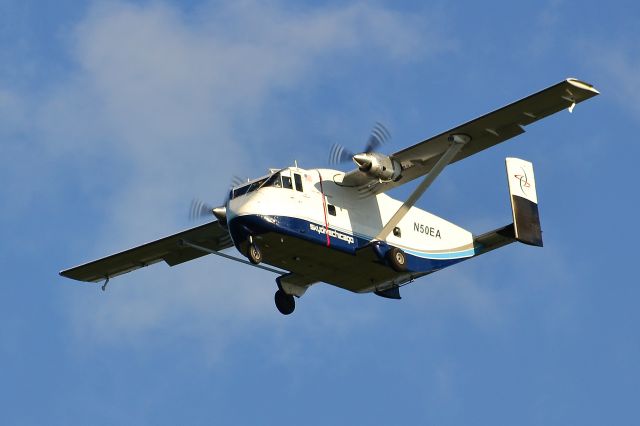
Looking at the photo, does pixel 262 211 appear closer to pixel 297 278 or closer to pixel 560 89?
pixel 297 278

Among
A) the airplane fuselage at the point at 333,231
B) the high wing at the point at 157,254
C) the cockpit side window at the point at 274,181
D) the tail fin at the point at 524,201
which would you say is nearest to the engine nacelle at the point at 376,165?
the airplane fuselage at the point at 333,231

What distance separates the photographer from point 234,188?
38.8m

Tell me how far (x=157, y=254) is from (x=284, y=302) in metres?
4.93

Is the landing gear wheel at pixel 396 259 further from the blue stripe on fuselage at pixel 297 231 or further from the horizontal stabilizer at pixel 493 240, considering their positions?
the horizontal stabilizer at pixel 493 240

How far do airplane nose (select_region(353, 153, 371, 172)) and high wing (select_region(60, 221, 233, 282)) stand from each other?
519 cm

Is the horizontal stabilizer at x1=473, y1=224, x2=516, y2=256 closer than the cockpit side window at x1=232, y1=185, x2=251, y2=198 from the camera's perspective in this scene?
No

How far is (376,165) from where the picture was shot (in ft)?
130

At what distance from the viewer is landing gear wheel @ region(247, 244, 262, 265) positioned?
37750 millimetres

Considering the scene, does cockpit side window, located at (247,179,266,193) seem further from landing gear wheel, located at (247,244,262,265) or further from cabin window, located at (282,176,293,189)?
landing gear wheel, located at (247,244,262,265)

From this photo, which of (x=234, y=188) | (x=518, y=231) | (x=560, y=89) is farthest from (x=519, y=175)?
(x=234, y=188)

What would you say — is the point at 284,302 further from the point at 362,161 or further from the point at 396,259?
the point at 362,161

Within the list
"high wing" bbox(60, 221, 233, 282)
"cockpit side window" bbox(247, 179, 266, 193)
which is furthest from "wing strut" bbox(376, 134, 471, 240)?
"high wing" bbox(60, 221, 233, 282)

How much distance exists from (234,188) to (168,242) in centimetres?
553

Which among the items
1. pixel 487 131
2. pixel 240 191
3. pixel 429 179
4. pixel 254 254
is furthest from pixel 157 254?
pixel 487 131
